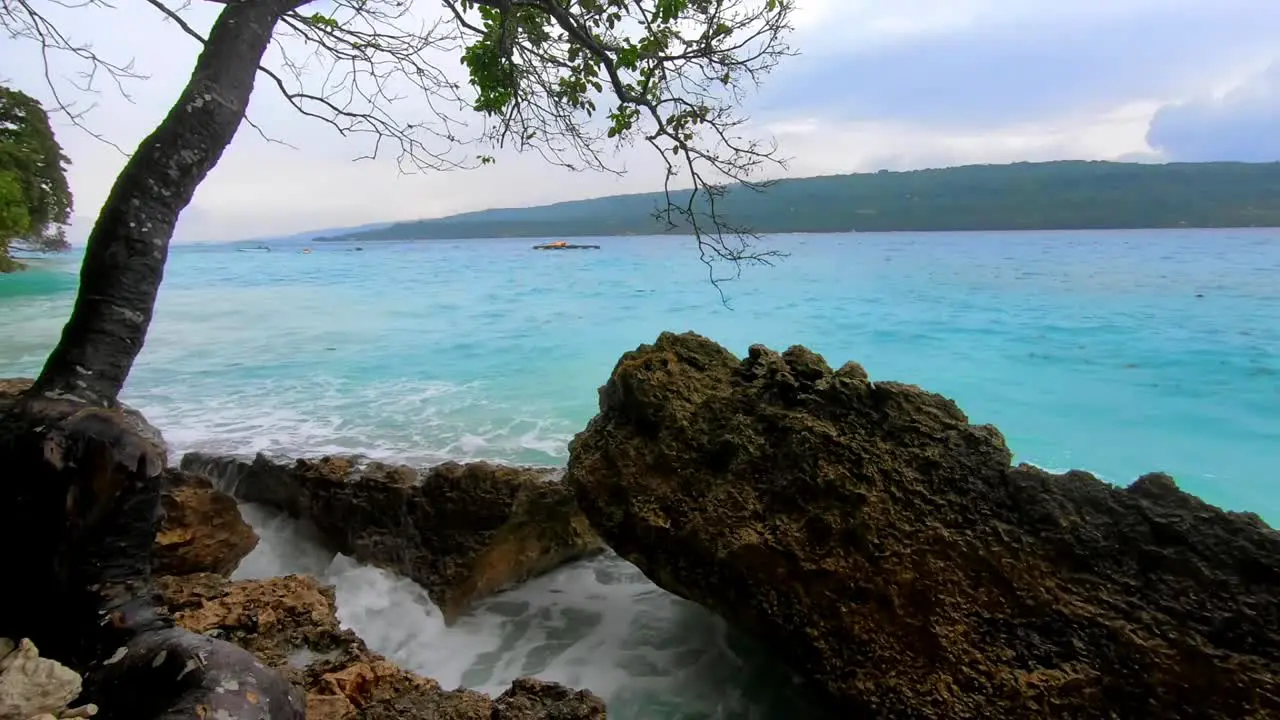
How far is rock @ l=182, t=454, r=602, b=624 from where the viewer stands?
3.79 metres

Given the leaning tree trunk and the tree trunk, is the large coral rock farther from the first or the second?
the tree trunk

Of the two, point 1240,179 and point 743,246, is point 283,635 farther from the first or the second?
point 1240,179

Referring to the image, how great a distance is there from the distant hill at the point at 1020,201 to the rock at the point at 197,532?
61151 millimetres

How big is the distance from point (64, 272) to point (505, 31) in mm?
40971

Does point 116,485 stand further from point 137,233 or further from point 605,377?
point 605,377

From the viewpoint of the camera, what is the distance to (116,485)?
1.93 meters

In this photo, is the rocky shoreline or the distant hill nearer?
the rocky shoreline

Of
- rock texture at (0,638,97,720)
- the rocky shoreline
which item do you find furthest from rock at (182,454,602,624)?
rock texture at (0,638,97,720)

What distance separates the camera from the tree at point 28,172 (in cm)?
1444

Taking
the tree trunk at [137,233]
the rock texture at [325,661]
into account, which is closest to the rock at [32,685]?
the rock texture at [325,661]

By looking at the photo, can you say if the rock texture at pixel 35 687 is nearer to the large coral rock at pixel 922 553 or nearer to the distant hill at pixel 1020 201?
the large coral rock at pixel 922 553

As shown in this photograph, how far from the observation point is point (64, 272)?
34250 mm

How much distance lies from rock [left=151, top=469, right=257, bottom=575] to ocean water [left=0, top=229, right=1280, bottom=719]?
393mm

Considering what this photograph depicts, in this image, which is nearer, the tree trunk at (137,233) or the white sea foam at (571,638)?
the tree trunk at (137,233)
